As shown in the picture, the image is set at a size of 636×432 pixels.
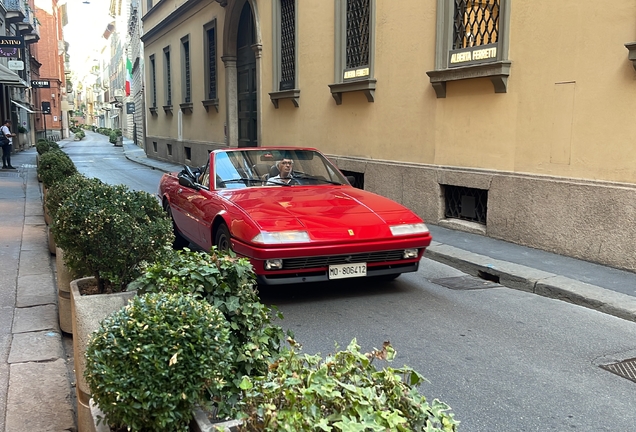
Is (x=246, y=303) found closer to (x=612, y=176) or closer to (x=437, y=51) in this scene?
(x=612, y=176)

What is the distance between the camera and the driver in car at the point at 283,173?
7309 millimetres

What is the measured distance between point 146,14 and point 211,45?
39.5ft

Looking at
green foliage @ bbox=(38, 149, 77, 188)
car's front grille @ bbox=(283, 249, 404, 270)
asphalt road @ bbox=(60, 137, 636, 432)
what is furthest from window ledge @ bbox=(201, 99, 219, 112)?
car's front grille @ bbox=(283, 249, 404, 270)

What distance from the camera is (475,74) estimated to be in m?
9.08

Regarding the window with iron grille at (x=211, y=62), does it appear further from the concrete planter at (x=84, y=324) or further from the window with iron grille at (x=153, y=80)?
the concrete planter at (x=84, y=324)

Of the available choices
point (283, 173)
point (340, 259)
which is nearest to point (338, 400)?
point (340, 259)

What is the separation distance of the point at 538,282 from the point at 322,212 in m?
2.48

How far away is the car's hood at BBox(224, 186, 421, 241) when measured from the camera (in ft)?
19.0

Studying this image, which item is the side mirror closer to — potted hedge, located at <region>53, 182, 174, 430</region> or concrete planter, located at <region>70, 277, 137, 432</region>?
potted hedge, located at <region>53, 182, 174, 430</region>

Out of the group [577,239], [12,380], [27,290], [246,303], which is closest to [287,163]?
[27,290]

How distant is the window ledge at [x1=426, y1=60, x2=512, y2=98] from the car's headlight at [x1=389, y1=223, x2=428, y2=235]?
3.53m

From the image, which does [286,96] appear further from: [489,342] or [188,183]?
[489,342]

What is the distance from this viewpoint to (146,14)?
3177cm

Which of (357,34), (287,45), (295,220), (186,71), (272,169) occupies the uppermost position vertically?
(186,71)
